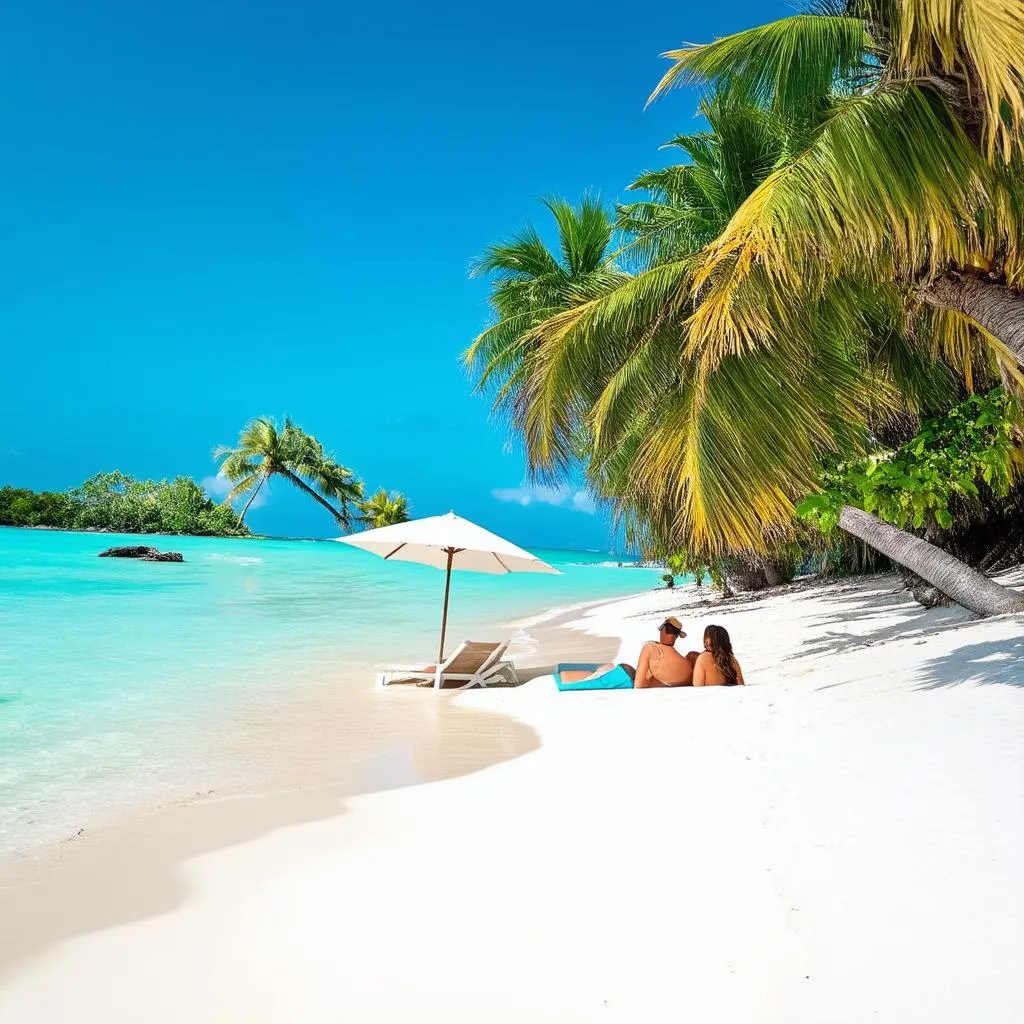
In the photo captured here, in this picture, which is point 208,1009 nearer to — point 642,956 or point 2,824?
point 642,956

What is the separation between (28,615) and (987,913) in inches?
623

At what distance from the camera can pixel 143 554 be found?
31500mm

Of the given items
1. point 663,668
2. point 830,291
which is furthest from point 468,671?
point 830,291

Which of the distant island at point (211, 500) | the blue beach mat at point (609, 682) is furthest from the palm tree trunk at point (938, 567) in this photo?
the distant island at point (211, 500)

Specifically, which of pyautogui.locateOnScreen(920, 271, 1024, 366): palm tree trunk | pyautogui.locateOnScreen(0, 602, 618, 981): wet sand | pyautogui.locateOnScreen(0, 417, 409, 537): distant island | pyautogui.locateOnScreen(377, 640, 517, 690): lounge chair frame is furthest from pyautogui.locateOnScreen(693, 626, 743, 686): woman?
pyautogui.locateOnScreen(0, 417, 409, 537): distant island

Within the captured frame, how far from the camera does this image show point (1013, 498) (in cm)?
1011

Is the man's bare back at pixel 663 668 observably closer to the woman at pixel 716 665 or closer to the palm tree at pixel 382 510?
the woman at pixel 716 665

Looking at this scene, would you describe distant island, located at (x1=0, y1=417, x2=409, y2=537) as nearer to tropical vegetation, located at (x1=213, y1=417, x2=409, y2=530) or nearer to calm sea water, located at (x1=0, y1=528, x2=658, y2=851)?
tropical vegetation, located at (x1=213, y1=417, x2=409, y2=530)

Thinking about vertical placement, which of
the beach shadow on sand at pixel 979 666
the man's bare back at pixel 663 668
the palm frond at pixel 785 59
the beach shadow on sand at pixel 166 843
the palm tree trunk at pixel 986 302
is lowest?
the beach shadow on sand at pixel 166 843

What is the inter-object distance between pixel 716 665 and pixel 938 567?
7.60ft

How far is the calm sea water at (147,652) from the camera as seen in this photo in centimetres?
495

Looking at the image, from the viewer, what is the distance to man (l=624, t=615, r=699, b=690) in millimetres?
6754

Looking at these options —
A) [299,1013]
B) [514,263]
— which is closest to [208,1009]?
[299,1013]

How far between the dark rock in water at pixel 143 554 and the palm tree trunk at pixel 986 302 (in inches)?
1227
